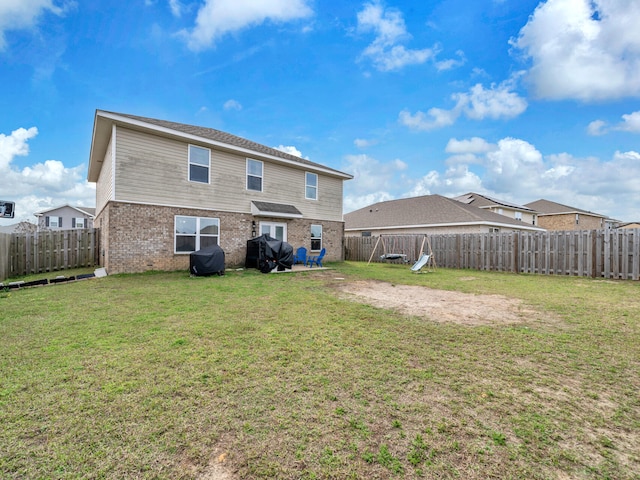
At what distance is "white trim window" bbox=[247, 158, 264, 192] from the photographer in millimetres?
13789

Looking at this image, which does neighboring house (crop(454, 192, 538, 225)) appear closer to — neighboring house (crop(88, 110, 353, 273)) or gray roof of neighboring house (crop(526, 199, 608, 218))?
gray roof of neighboring house (crop(526, 199, 608, 218))

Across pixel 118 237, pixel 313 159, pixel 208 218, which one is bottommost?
pixel 118 237

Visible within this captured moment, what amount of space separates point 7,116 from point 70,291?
17.2 m

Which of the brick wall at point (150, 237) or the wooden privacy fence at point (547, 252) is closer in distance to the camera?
the brick wall at point (150, 237)

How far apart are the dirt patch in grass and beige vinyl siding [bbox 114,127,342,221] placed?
7293 millimetres

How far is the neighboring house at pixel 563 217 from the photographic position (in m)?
32.3

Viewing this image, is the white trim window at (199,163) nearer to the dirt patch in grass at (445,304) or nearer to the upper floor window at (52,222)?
the dirt patch in grass at (445,304)

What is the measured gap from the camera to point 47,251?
1125 centimetres

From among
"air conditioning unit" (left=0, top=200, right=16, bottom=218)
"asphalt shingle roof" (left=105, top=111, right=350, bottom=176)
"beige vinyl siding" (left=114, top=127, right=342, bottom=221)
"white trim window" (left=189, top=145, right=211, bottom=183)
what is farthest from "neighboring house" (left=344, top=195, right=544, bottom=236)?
"air conditioning unit" (left=0, top=200, right=16, bottom=218)

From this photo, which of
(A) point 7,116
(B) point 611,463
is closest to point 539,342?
(B) point 611,463

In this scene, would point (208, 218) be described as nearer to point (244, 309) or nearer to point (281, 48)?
point (244, 309)

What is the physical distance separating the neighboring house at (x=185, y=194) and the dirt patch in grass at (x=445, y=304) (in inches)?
267

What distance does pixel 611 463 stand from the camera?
5.86ft

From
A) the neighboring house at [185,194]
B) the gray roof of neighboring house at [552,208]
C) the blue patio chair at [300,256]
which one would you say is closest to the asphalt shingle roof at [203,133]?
the neighboring house at [185,194]
